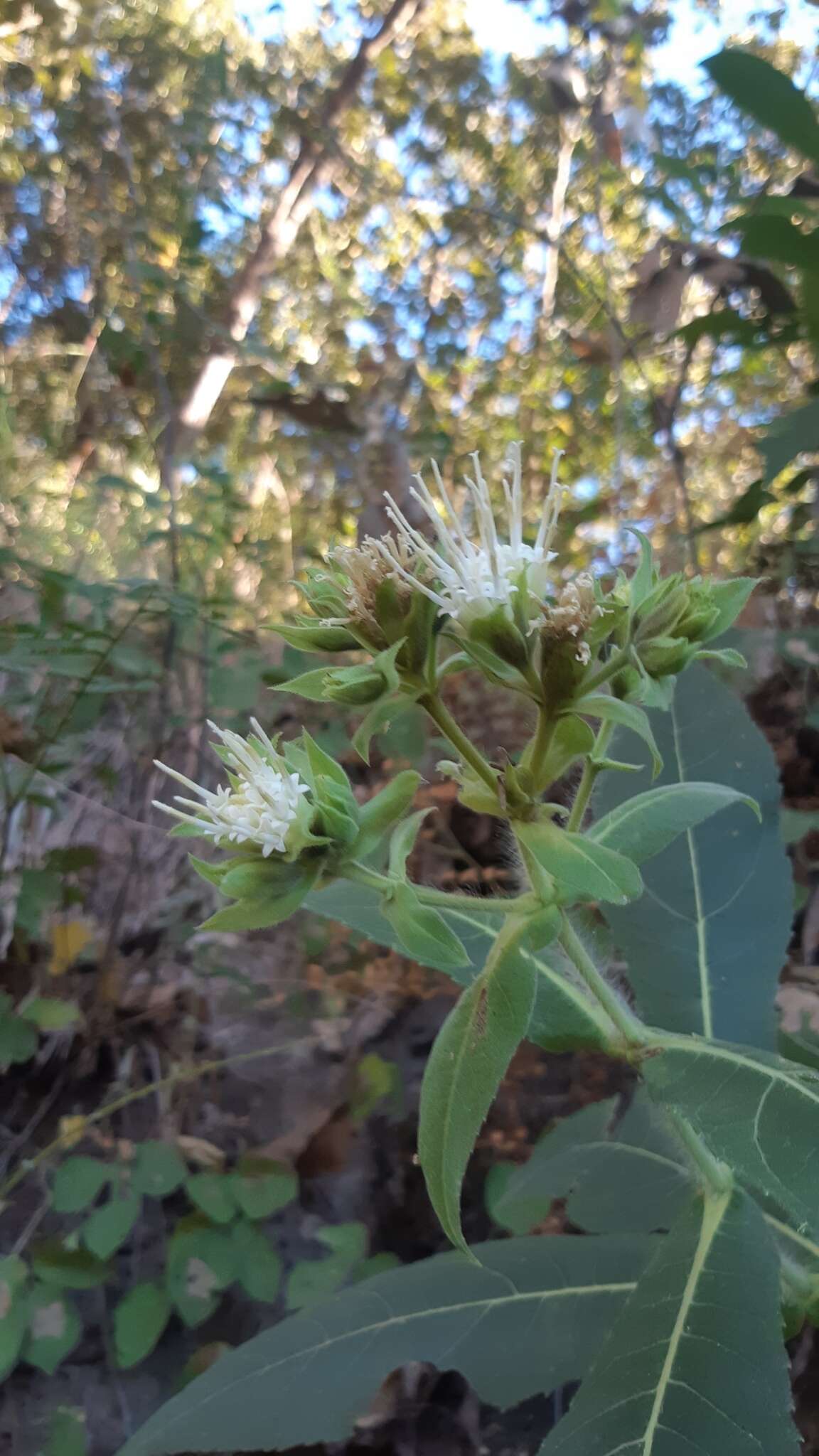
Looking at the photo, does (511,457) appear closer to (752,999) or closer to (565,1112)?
(752,999)

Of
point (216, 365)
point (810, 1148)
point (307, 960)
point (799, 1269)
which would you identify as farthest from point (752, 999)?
point (216, 365)

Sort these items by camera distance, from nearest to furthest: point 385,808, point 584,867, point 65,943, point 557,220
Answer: point 584,867 → point 385,808 → point 65,943 → point 557,220

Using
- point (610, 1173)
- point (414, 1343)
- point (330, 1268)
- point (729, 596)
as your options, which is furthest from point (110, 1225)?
point (729, 596)

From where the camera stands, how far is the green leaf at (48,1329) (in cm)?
121

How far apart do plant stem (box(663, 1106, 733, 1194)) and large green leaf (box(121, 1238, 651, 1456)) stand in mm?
197

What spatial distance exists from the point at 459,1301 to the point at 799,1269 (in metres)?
0.39

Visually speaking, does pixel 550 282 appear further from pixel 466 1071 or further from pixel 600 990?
pixel 466 1071

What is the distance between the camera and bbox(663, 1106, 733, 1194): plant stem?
943mm

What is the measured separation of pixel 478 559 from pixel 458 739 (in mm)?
167

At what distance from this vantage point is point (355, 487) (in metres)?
2.67

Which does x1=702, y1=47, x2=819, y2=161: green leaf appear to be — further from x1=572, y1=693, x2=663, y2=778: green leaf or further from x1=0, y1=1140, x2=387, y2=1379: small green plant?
x1=0, y1=1140, x2=387, y2=1379: small green plant

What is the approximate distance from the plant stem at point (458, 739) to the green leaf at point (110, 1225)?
3.14 ft

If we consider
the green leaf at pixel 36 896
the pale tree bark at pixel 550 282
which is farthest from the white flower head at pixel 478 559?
the pale tree bark at pixel 550 282

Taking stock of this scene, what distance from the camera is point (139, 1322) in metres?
1.28
